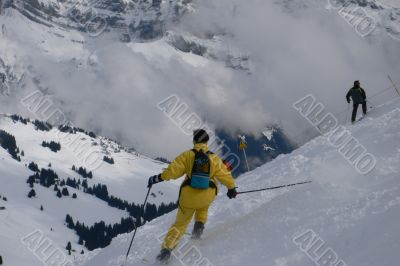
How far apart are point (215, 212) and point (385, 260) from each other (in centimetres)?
773

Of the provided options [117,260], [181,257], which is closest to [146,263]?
[181,257]

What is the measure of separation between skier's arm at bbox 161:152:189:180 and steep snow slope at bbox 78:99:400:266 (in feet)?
6.70

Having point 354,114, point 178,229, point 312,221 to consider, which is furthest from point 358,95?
point 178,229

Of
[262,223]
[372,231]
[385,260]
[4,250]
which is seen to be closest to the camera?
[385,260]

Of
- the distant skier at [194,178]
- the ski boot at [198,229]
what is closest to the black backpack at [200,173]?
the distant skier at [194,178]

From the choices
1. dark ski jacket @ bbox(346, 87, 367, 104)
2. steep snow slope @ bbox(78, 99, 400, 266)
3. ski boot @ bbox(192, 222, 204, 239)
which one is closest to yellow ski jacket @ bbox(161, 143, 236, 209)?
ski boot @ bbox(192, 222, 204, 239)

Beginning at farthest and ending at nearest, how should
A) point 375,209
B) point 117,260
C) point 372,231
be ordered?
point 117,260 < point 375,209 < point 372,231

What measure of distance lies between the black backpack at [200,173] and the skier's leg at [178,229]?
2.39 ft

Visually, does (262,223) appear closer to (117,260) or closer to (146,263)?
(146,263)

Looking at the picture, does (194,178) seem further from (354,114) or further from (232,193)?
(354,114)

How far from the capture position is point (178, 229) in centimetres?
1241

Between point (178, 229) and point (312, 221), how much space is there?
10.2 feet

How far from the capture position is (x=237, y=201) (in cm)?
1683

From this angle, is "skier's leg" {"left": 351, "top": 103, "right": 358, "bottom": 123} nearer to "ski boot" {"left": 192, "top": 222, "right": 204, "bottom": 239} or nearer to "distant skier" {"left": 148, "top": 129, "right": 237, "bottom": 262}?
"ski boot" {"left": 192, "top": 222, "right": 204, "bottom": 239}
